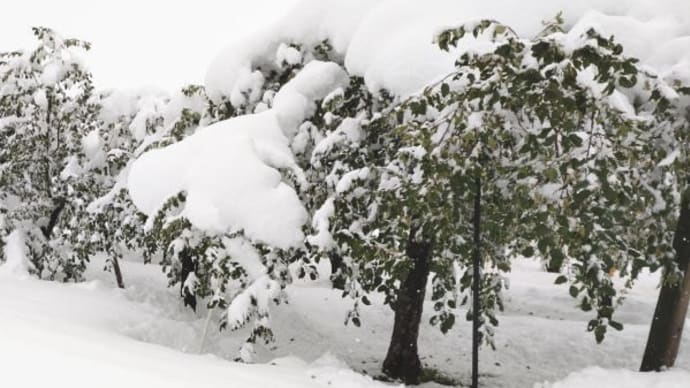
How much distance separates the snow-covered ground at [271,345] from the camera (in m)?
3.33

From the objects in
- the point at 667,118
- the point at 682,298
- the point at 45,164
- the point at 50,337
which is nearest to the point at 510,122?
the point at 667,118

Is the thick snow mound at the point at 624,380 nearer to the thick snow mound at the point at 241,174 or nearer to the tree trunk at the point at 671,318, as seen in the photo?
the tree trunk at the point at 671,318

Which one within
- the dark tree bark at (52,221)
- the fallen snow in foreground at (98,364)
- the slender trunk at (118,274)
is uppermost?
the dark tree bark at (52,221)

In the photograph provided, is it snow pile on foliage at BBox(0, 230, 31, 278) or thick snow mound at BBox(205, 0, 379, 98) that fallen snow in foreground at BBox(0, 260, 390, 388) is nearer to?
snow pile on foliage at BBox(0, 230, 31, 278)

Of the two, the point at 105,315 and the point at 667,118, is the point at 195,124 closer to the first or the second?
the point at 105,315

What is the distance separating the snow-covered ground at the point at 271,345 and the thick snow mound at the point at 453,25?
276 cm

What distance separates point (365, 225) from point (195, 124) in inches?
153

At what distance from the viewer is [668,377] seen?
16.0 ft

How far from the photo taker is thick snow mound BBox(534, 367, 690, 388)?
4.78m

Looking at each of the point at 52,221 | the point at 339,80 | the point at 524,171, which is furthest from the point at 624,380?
the point at 52,221

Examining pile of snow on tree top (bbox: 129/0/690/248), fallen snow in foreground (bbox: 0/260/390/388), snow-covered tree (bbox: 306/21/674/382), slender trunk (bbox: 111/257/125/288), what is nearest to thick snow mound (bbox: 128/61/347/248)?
pile of snow on tree top (bbox: 129/0/690/248)

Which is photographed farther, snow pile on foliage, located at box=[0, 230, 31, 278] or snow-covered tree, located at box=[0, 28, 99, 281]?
snow-covered tree, located at box=[0, 28, 99, 281]

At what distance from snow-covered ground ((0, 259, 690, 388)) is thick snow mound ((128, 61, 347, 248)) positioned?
45.1 inches

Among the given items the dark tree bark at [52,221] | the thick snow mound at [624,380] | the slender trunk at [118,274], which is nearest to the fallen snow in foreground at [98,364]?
the thick snow mound at [624,380]
